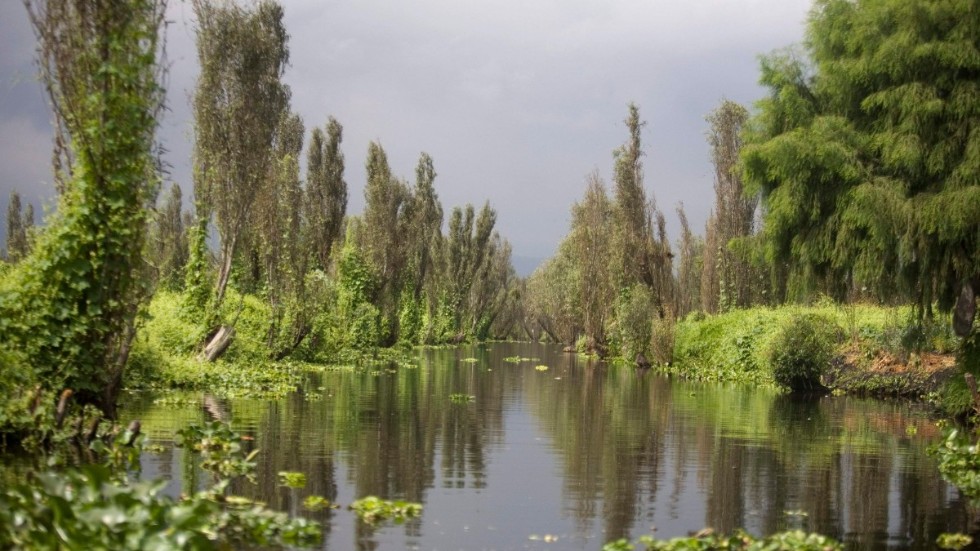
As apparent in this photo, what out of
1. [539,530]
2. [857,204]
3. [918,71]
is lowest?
[539,530]

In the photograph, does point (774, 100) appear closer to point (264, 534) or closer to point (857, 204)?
point (857, 204)

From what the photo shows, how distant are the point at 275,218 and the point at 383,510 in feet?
74.5

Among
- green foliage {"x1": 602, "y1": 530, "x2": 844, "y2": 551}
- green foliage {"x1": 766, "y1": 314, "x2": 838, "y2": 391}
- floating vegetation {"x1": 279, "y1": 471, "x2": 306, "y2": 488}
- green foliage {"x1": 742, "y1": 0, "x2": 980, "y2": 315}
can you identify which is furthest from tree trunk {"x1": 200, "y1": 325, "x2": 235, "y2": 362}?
green foliage {"x1": 602, "y1": 530, "x2": 844, "y2": 551}

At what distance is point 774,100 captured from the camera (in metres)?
21.4

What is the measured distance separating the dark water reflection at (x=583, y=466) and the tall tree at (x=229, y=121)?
7794 mm

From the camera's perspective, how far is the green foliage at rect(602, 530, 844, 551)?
7254mm

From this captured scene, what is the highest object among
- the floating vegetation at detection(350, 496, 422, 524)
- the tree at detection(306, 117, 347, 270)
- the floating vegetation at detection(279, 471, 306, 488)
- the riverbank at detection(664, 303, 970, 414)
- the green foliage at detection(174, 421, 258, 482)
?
the tree at detection(306, 117, 347, 270)

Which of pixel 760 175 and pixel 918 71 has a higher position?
pixel 918 71

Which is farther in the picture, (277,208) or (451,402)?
(277,208)

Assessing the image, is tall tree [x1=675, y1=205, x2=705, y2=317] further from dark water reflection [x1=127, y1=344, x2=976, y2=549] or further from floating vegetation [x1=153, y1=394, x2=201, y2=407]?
floating vegetation [x1=153, y1=394, x2=201, y2=407]

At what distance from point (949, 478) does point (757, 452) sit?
2.71 m

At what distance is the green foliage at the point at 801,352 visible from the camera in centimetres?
2695

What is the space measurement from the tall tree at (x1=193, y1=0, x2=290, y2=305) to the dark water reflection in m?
7.79

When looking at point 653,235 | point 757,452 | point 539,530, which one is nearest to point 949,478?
point 757,452
